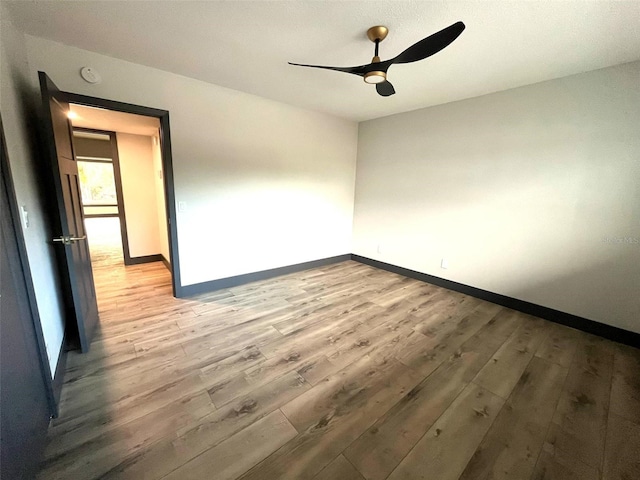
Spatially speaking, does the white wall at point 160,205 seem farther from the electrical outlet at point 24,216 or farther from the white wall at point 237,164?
the electrical outlet at point 24,216

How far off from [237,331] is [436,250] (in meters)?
2.91

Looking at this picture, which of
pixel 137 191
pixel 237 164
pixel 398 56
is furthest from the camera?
pixel 137 191

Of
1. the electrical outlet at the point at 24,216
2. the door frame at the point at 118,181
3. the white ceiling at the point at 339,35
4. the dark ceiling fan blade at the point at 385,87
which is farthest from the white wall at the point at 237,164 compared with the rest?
the door frame at the point at 118,181

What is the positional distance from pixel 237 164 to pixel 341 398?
114 inches

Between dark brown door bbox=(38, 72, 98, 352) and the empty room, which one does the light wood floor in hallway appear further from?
dark brown door bbox=(38, 72, 98, 352)

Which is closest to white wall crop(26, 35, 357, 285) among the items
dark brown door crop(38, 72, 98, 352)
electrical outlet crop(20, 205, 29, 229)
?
dark brown door crop(38, 72, 98, 352)

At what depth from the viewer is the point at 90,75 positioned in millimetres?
2318

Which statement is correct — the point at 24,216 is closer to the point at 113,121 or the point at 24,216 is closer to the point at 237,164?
the point at 237,164

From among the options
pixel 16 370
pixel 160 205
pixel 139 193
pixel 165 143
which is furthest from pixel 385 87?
pixel 139 193

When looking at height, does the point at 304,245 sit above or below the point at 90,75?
below

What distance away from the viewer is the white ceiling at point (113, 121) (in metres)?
3.09

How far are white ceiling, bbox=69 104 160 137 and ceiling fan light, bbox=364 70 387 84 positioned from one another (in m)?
2.72

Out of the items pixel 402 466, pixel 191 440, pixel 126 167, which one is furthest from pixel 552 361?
pixel 126 167

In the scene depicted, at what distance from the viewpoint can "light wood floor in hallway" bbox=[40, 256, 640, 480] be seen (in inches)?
52.2
